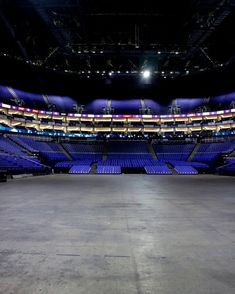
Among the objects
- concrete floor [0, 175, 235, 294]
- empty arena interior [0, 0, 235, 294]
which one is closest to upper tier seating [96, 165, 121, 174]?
empty arena interior [0, 0, 235, 294]

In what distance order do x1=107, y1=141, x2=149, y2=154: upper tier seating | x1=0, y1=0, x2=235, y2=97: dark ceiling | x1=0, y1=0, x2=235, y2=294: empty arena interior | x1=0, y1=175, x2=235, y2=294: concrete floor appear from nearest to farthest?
x1=0, y1=175, x2=235, y2=294: concrete floor → x1=0, y1=0, x2=235, y2=294: empty arena interior → x1=0, y1=0, x2=235, y2=97: dark ceiling → x1=107, y1=141, x2=149, y2=154: upper tier seating

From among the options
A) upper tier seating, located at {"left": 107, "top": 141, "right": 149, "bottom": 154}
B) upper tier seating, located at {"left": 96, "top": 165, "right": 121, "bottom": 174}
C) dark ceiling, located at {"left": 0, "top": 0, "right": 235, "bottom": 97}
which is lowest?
upper tier seating, located at {"left": 96, "top": 165, "right": 121, "bottom": 174}

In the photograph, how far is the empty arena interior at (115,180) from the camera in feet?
10.8

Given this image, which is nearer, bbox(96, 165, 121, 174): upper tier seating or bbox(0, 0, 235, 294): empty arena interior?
bbox(0, 0, 235, 294): empty arena interior

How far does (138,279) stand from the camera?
9.97ft

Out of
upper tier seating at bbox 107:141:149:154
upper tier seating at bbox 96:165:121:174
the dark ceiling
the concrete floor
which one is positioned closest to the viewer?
the concrete floor

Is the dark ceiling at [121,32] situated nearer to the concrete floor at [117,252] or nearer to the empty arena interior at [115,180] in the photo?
the empty arena interior at [115,180]

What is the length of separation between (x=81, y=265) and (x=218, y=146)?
4550 centimetres

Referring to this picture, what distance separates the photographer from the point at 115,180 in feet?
75.3

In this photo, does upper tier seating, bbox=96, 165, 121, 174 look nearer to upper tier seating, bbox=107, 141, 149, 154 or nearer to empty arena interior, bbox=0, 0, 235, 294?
empty arena interior, bbox=0, 0, 235, 294

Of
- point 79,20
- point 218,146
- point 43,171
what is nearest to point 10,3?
point 79,20

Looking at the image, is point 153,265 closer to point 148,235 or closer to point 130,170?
point 148,235

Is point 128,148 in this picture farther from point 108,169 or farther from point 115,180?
point 115,180

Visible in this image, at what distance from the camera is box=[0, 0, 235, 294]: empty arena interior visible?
10.8ft
